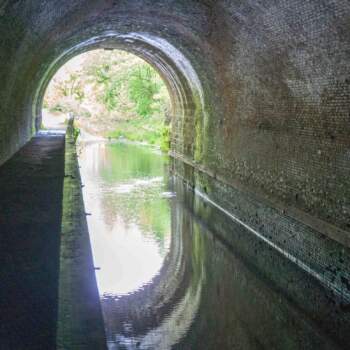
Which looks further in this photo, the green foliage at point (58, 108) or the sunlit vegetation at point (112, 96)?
the green foliage at point (58, 108)

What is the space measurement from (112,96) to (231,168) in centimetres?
2564

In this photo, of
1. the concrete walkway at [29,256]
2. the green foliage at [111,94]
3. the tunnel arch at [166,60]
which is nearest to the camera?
the concrete walkway at [29,256]

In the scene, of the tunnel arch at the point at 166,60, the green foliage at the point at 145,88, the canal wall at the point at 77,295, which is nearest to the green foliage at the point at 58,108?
the green foliage at the point at 145,88

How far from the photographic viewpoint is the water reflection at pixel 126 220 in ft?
31.0

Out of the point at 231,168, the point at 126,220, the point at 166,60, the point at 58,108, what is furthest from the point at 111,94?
the point at 126,220

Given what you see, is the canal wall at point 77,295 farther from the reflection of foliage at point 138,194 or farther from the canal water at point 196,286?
the reflection of foliage at point 138,194

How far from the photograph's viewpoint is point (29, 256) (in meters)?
4.59

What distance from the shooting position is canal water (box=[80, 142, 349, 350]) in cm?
692

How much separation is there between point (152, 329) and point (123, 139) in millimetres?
29558

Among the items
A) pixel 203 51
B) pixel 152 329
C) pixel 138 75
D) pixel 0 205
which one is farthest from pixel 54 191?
pixel 138 75

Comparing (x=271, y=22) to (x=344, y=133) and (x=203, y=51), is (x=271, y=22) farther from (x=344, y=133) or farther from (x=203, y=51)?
(x=203, y=51)

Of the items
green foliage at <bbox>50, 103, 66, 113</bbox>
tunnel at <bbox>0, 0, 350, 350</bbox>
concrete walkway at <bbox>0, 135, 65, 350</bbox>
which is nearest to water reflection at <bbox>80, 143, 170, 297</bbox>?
tunnel at <bbox>0, 0, 350, 350</bbox>

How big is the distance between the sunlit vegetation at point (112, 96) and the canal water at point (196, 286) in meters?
16.8

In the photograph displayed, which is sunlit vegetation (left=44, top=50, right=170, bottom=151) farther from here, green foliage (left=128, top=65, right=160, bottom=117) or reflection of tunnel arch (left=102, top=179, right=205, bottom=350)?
reflection of tunnel arch (left=102, top=179, right=205, bottom=350)
